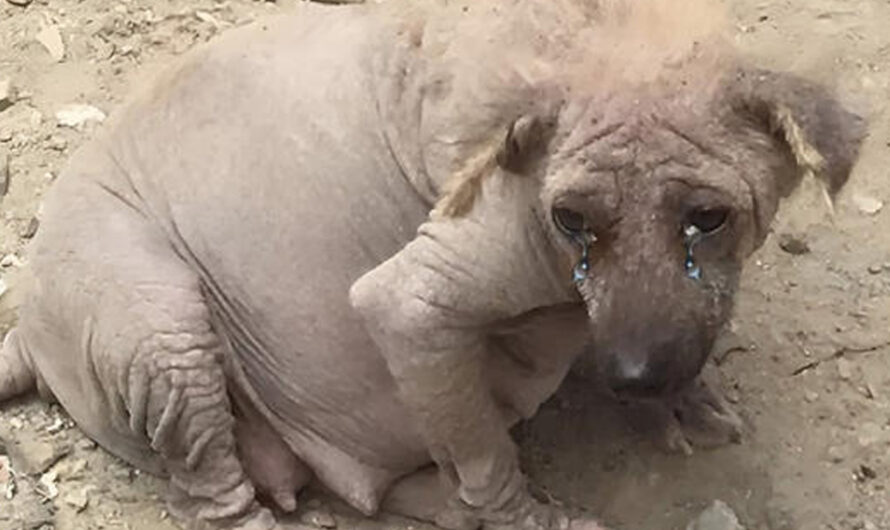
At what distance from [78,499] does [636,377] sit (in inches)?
49.6

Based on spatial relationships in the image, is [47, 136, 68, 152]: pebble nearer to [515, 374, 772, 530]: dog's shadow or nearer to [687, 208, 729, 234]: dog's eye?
[515, 374, 772, 530]: dog's shadow

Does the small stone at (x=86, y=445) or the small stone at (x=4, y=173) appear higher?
the small stone at (x=4, y=173)

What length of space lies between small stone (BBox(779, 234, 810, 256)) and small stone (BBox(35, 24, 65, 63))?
1.72 metres

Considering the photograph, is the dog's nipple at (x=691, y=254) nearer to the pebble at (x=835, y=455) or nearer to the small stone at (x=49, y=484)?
the pebble at (x=835, y=455)

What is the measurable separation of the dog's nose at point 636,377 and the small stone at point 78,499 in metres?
1.19

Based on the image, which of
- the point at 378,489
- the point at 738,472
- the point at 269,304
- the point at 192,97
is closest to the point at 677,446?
the point at 738,472

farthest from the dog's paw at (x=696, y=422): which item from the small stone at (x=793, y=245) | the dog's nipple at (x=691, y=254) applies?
the dog's nipple at (x=691, y=254)

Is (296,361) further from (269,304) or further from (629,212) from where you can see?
(629,212)

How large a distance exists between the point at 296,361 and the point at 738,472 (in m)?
0.86

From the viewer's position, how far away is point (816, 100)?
10.2 ft

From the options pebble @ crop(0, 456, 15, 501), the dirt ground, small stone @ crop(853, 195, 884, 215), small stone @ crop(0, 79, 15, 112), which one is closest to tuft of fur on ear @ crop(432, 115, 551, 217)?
the dirt ground

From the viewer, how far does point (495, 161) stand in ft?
A: 10.4

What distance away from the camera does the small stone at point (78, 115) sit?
4598 millimetres

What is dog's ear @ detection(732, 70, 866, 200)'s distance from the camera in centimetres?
306
